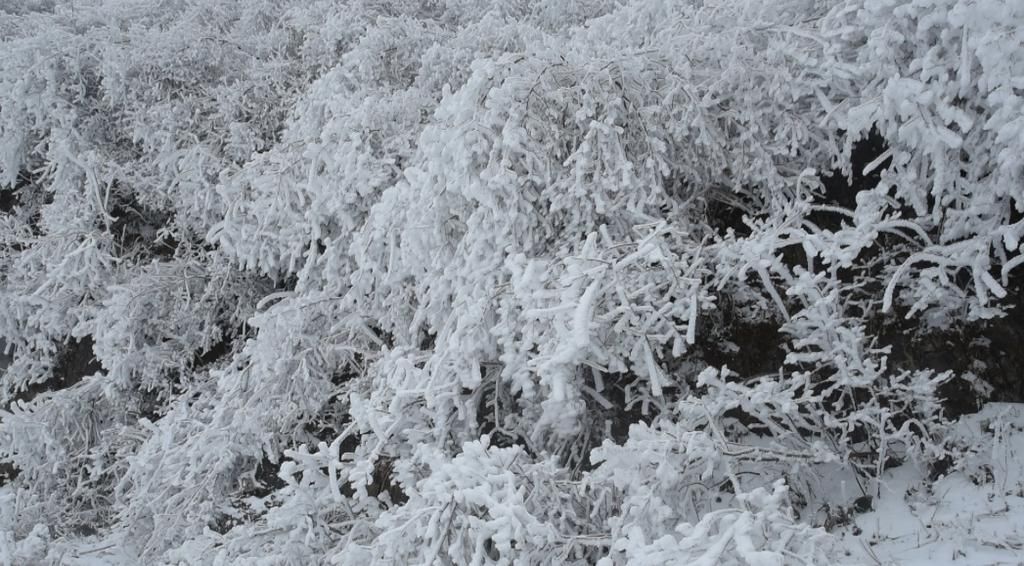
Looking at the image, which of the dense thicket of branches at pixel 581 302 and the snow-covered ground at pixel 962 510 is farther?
the dense thicket of branches at pixel 581 302

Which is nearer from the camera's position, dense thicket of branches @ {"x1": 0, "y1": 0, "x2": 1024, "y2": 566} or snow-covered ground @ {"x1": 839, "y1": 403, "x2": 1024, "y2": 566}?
snow-covered ground @ {"x1": 839, "y1": 403, "x2": 1024, "y2": 566}

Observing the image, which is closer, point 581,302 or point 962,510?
point 581,302

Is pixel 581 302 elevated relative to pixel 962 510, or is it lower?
elevated

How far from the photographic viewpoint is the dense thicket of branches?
4012 millimetres

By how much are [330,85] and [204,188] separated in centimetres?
226

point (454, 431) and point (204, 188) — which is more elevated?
point (204, 188)

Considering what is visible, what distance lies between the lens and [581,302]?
3846mm

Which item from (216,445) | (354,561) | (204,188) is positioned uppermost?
(204,188)

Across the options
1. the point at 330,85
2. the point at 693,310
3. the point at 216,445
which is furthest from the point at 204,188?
the point at 693,310

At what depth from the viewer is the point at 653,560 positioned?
3.06 m

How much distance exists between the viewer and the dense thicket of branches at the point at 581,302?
401cm

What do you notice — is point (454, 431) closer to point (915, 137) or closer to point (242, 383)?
point (242, 383)

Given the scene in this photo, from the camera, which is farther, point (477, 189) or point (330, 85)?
point (330, 85)

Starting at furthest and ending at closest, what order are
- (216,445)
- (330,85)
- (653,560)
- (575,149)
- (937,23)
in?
(330,85), (216,445), (575,149), (937,23), (653,560)
